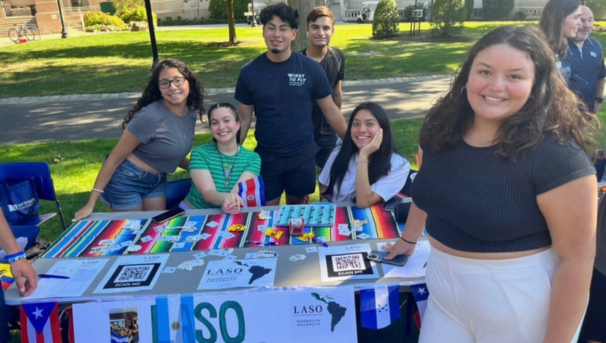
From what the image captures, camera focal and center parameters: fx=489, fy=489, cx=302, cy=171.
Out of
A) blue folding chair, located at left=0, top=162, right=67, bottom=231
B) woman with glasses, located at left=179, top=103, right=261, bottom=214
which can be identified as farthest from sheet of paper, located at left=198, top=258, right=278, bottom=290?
blue folding chair, located at left=0, top=162, right=67, bottom=231

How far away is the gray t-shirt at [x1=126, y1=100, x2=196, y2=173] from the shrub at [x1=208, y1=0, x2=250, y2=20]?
27.9 m

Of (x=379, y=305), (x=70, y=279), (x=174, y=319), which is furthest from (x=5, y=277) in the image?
(x=379, y=305)

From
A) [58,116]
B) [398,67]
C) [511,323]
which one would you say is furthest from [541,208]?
[398,67]

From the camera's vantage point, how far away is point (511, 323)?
5.40 ft

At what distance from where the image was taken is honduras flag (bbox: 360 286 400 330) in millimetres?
2289

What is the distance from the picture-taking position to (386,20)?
18.6 meters

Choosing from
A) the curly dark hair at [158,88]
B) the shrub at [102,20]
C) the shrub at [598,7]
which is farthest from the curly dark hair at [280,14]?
the shrub at [102,20]

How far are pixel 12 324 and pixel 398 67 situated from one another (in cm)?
1107

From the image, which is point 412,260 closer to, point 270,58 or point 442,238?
point 442,238

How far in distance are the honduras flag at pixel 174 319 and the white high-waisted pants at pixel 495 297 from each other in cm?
113

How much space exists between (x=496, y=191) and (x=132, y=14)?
103 ft

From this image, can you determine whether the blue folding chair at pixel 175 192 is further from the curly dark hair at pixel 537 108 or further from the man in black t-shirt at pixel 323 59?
the curly dark hair at pixel 537 108

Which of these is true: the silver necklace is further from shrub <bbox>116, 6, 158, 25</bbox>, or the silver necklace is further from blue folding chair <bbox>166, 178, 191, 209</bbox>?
shrub <bbox>116, 6, 158, 25</bbox>

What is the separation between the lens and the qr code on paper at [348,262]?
244cm
